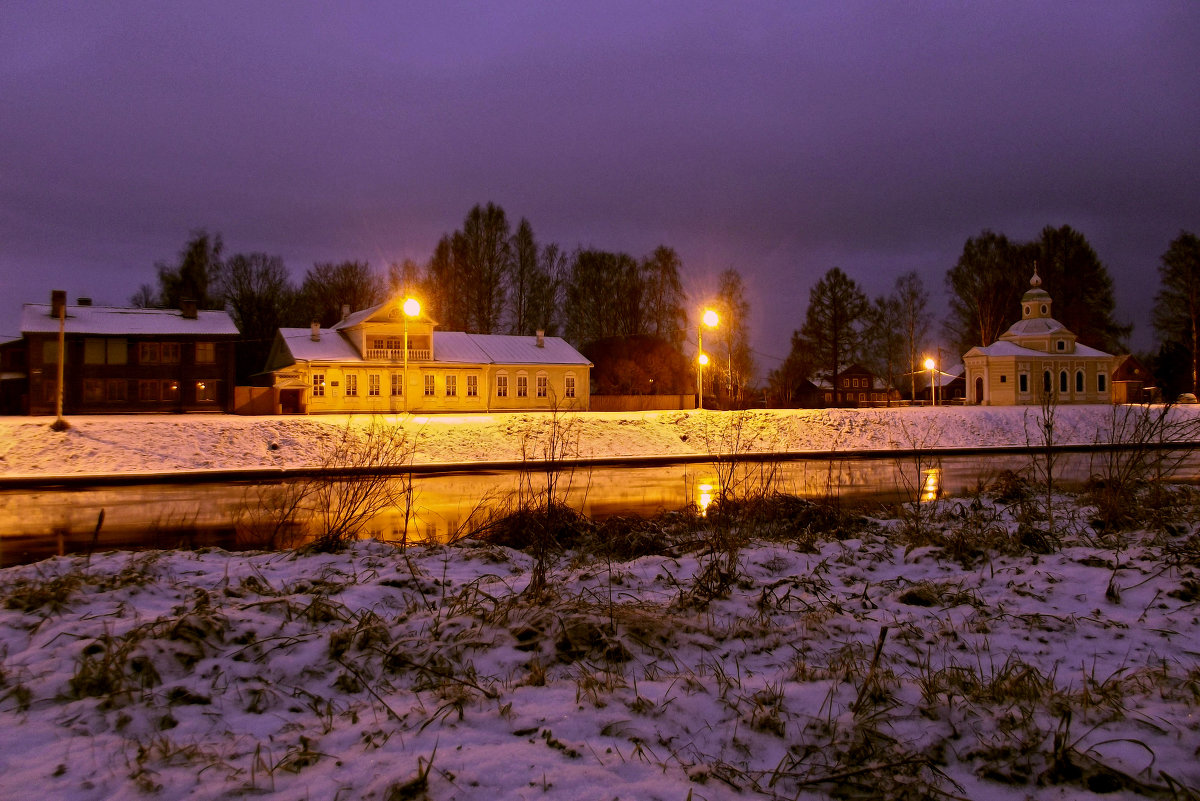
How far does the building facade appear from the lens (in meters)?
44.2

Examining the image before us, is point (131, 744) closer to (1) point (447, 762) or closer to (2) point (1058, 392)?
(1) point (447, 762)

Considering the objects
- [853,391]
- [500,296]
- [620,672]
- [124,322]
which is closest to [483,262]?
Answer: [500,296]

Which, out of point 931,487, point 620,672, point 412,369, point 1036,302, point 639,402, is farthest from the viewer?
point 1036,302

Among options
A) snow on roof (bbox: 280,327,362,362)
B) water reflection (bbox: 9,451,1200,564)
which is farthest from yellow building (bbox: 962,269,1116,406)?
snow on roof (bbox: 280,327,362,362)

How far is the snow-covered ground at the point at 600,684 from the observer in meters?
2.92

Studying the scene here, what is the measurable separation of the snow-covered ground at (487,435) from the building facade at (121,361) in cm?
1577

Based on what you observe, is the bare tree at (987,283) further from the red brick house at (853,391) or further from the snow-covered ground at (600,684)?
the snow-covered ground at (600,684)

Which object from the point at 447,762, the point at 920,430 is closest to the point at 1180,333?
the point at 920,430

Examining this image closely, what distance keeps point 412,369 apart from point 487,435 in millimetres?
23373

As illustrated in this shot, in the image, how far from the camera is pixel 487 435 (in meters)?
29.0

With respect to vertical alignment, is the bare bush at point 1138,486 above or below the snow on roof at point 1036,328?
below

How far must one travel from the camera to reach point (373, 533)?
10.6 metres

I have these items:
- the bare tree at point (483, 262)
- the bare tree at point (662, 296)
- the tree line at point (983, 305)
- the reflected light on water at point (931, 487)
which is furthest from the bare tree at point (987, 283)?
the reflected light on water at point (931, 487)

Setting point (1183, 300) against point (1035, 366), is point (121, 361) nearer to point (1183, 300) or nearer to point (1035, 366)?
point (1035, 366)
